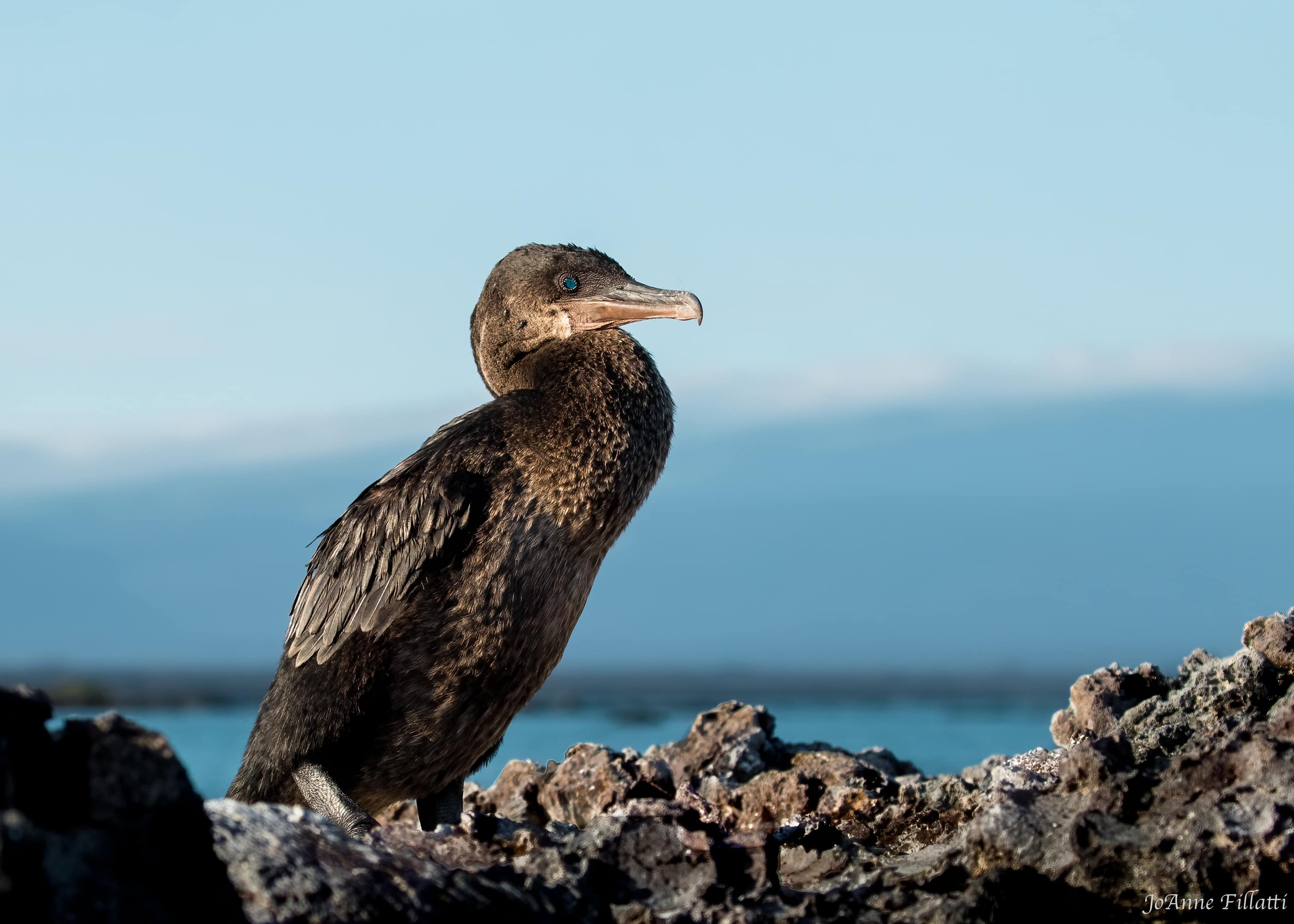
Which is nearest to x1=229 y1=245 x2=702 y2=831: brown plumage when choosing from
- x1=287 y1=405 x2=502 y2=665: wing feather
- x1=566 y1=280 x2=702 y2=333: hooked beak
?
x1=287 y1=405 x2=502 y2=665: wing feather

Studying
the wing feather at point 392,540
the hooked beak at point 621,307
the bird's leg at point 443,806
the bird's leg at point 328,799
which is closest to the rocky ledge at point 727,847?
the bird's leg at point 328,799

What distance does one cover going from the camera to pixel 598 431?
16.6 feet

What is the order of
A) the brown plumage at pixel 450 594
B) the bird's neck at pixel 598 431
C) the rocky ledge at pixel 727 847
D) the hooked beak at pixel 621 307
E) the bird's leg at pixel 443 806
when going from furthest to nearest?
the hooked beak at pixel 621 307 → the bird's leg at pixel 443 806 → the bird's neck at pixel 598 431 → the brown plumage at pixel 450 594 → the rocky ledge at pixel 727 847

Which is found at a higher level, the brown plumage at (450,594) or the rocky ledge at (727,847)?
the brown plumage at (450,594)

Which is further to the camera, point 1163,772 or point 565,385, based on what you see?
point 565,385

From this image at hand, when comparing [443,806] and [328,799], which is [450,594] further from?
[443,806]

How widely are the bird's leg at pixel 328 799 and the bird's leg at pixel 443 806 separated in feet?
1.80

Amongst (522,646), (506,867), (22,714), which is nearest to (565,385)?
(522,646)

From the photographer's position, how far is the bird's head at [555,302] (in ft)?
18.9

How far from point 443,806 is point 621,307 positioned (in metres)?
2.26

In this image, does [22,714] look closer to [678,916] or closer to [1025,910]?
[678,916]

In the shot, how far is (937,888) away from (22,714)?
2136mm

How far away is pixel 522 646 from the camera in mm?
4867

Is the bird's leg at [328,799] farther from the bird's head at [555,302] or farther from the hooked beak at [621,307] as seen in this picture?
the hooked beak at [621,307]
